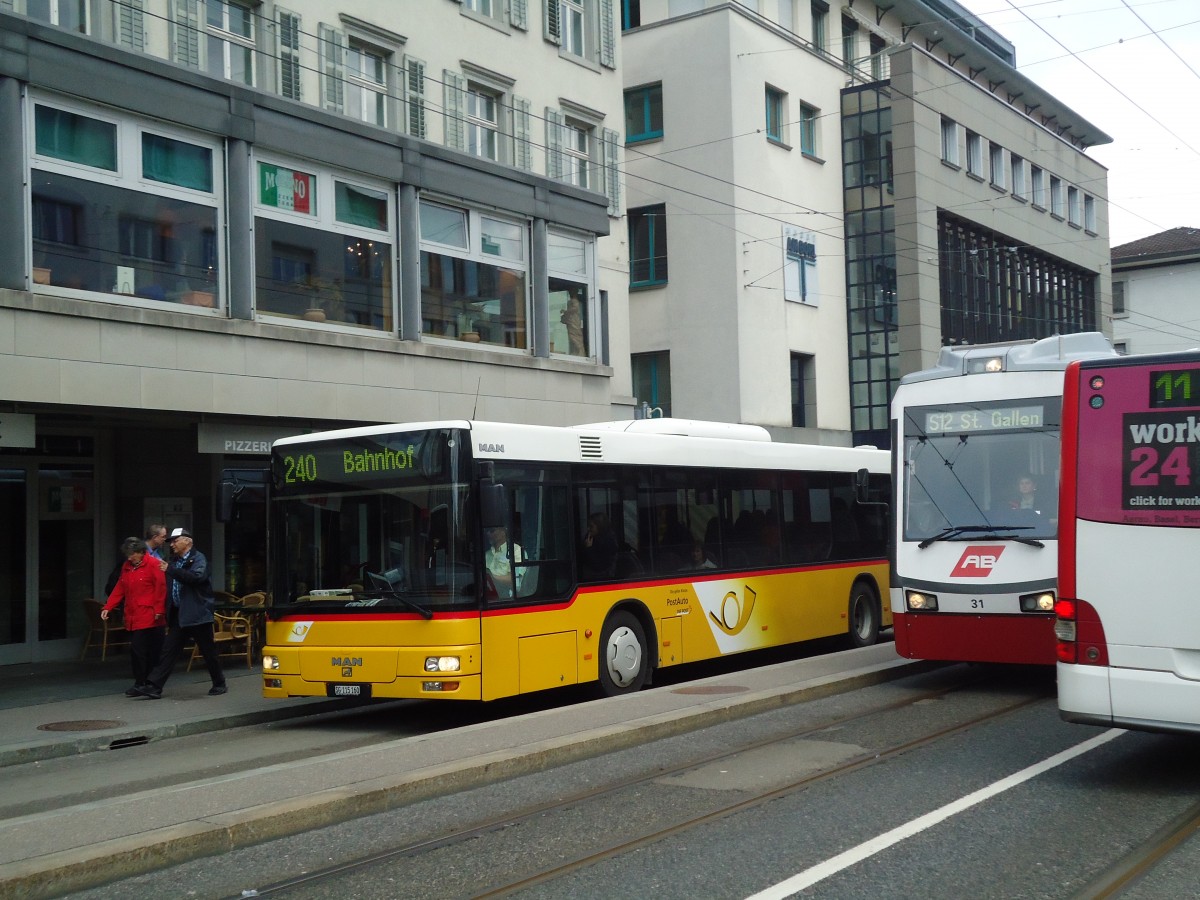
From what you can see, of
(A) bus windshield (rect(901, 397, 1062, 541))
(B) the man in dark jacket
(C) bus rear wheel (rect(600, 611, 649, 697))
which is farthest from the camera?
(B) the man in dark jacket

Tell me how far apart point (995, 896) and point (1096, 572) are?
270 centimetres

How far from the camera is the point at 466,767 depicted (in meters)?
8.41

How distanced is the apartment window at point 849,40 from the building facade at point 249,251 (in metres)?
14.7

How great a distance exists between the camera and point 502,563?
11.3 metres

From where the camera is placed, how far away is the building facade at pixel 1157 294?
57625mm

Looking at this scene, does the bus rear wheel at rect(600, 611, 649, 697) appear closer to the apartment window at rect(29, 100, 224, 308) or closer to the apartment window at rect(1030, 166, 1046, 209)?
the apartment window at rect(29, 100, 224, 308)

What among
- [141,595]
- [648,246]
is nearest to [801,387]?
[648,246]

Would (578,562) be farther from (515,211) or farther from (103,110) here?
(515,211)

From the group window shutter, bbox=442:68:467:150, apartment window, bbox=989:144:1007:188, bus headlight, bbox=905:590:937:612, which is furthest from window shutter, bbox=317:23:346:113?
apartment window, bbox=989:144:1007:188

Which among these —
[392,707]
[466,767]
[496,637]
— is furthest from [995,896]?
[392,707]

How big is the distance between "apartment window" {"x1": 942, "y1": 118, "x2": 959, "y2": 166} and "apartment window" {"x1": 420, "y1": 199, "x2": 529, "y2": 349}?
62.8ft

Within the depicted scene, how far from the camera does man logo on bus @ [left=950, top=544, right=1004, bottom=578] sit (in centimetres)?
1162

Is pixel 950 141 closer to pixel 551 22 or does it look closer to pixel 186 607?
pixel 551 22

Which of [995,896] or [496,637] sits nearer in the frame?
[995,896]
